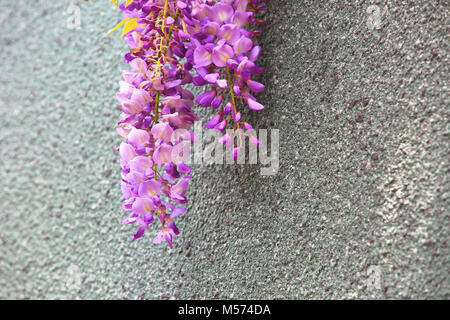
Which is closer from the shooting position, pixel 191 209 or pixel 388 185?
pixel 388 185

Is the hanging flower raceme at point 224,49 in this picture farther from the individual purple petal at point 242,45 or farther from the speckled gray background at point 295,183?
the speckled gray background at point 295,183

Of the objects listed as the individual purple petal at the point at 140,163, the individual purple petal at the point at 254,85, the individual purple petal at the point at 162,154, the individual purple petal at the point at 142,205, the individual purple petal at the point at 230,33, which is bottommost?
the individual purple petal at the point at 142,205

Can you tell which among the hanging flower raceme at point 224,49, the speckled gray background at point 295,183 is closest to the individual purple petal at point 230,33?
the hanging flower raceme at point 224,49

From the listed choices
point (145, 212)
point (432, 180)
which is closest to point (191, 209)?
point (145, 212)

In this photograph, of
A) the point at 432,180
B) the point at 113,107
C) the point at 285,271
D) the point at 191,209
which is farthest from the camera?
the point at 113,107

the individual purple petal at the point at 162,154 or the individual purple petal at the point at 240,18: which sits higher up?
Result: the individual purple petal at the point at 240,18

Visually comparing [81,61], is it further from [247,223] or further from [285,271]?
[285,271]
